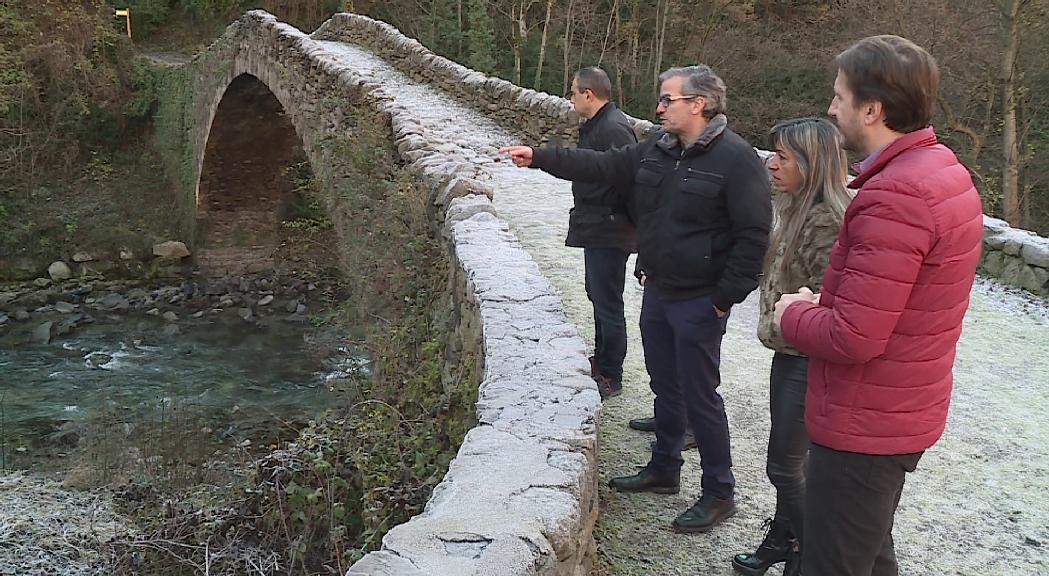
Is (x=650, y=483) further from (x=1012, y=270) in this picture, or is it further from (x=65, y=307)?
(x=65, y=307)

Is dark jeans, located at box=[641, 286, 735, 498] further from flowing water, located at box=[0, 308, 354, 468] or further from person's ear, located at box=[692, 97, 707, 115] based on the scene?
flowing water, located at box=[0, 308, 354, 468]

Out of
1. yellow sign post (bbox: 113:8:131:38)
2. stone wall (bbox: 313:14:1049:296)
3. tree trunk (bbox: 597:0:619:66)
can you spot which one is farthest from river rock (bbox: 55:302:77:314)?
tree trunk (bbox: 597:0:619:66)

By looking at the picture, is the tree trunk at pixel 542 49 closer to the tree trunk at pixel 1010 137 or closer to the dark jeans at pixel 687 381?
the tree trunk at pixel 1010 137

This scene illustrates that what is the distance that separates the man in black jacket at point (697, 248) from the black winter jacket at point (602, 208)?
76cm

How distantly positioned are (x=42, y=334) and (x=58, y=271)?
3.71 metres

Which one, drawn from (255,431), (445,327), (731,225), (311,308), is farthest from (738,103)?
(731,225)

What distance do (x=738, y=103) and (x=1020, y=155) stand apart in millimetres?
5953

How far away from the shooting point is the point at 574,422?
266cm

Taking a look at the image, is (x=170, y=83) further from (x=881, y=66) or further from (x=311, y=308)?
(x=881, y=66)

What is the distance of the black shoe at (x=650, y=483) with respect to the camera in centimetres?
340

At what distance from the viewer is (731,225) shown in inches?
119

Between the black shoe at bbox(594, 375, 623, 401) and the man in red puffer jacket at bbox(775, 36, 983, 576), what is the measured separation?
220 centimetres

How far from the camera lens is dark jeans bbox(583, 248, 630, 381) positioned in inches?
167

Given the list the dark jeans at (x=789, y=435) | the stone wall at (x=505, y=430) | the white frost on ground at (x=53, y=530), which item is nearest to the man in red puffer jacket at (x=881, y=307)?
the dark jeans at (x=789, y=435)
